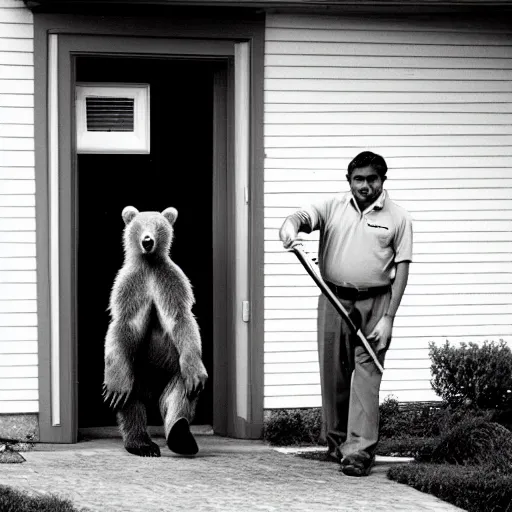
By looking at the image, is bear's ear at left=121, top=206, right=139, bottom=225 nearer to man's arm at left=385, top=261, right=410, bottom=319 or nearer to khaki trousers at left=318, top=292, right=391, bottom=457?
khaki trousers at left=318, top=292, right=391, bottom=457

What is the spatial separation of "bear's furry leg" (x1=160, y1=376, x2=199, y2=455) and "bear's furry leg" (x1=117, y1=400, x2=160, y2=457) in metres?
0.15

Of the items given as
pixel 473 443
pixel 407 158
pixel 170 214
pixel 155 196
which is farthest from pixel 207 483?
pixel 407 158

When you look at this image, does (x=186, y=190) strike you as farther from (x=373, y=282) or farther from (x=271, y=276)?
(x=373, y=282)

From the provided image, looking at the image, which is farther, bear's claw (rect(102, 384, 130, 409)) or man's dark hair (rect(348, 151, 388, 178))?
bear's claw (rect(102, 384, 130, 409))

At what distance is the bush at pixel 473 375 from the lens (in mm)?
11836

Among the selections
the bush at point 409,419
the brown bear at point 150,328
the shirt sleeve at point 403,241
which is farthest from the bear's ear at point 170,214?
the bush at point 409,419

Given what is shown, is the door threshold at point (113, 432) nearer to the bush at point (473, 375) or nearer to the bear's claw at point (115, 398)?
the bear's claw at point (115, 398)

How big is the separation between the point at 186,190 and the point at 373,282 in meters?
2.61

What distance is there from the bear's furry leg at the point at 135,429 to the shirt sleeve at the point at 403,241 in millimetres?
2385

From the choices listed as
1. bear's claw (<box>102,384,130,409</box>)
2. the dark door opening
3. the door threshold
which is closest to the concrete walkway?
bear's claw (<box>102,384,130,409</box>)

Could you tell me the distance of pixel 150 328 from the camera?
11352 millimetres

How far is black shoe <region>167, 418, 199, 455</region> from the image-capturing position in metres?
10.8

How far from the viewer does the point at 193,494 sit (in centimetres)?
900

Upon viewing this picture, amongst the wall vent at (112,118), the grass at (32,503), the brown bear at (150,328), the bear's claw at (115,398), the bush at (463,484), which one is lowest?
the bush at (463,484)
